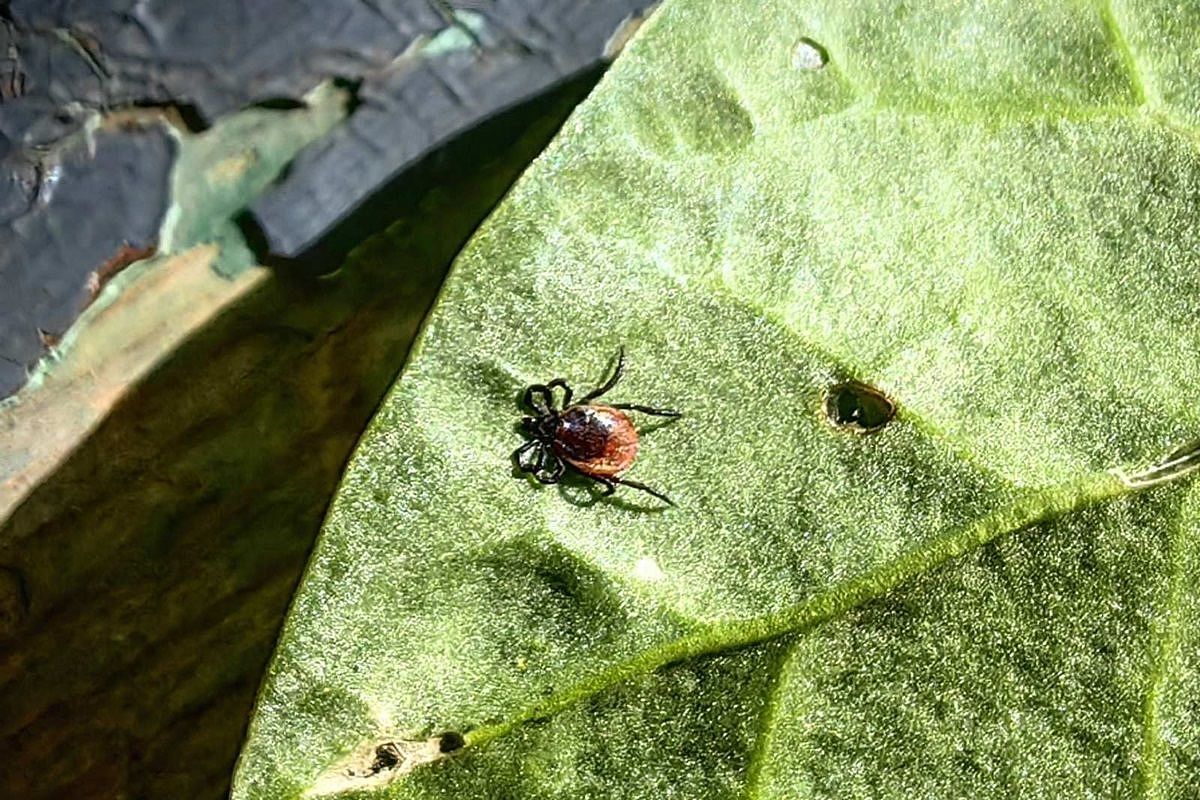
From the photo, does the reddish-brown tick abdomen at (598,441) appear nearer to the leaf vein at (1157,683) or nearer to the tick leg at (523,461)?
the tick leg at (523,461)

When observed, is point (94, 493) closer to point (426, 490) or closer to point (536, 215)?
point (426, 490)

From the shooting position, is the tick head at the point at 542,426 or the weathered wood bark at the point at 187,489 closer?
the tick head at the point at 542,426

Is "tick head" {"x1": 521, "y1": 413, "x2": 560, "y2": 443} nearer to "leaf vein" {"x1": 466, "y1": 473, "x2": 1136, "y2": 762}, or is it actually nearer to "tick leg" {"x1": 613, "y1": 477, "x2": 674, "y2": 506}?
"tick leg" {"x1": 613, "y1": 477, "x2": 674, "y2": 506}

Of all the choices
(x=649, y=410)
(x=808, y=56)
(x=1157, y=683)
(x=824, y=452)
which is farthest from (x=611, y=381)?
(x=1157, y=683)

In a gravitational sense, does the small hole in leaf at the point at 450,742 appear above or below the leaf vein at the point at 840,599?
above

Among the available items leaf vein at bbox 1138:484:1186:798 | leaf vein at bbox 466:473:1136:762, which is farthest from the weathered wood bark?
leaf vein at bbox 1138:484:1186:798

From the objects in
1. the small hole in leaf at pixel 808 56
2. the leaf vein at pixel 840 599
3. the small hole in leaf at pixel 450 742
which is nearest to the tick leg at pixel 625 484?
the leaf vein at pixel 840 599
